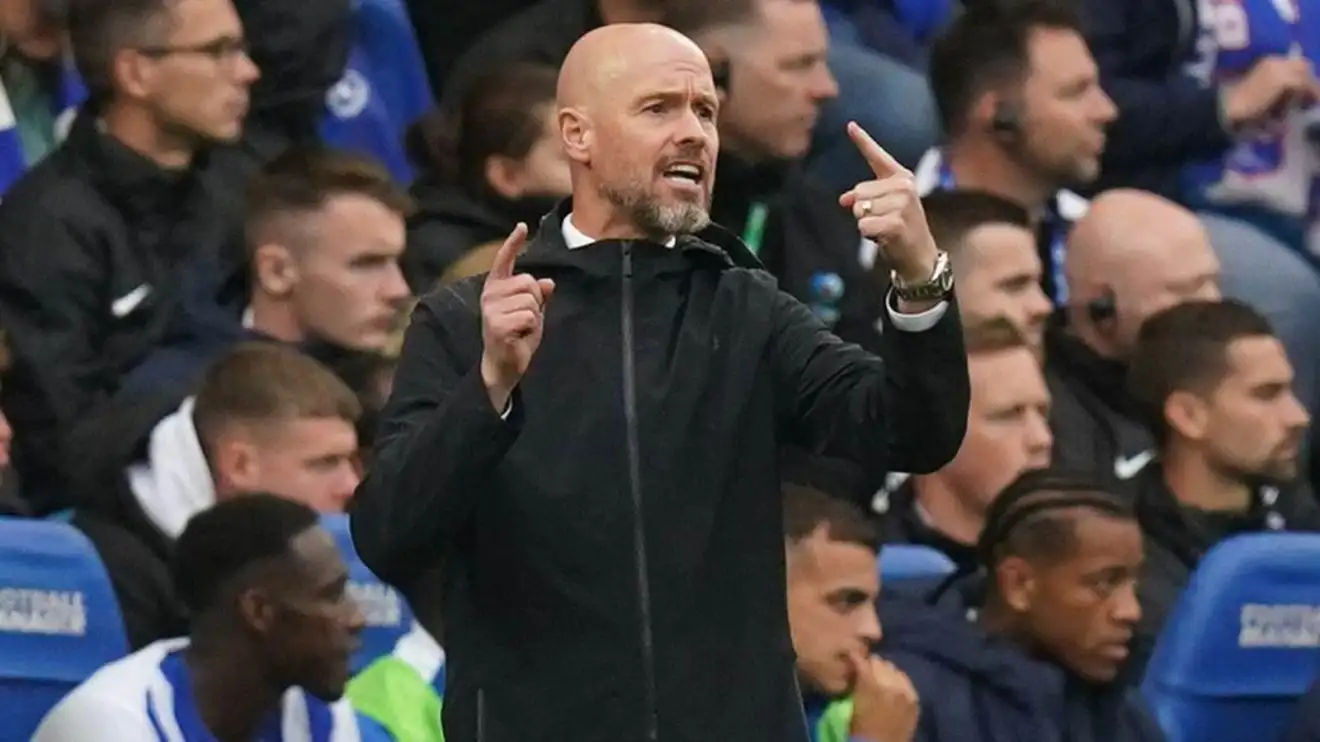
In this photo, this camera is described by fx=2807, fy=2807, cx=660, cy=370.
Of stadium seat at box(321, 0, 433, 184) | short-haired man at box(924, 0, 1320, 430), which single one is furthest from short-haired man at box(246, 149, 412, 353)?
short-haired man at box(924, 0, 1320, 430)

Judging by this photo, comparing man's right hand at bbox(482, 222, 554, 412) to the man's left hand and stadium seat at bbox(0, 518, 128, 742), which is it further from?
stadium seat at bbox(0, 518, 128, 742)

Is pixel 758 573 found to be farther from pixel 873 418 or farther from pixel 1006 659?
pixel 1006 659

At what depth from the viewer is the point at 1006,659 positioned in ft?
14.7

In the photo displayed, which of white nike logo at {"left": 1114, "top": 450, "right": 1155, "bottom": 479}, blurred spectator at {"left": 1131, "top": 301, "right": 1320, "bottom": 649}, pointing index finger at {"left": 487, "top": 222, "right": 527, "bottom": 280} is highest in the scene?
pointing index finger at {"left": 487, "top": 222, "right": 527, "bottom": 280}

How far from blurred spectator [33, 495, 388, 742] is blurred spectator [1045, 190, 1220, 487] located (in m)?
1.99

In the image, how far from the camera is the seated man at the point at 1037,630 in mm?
4445

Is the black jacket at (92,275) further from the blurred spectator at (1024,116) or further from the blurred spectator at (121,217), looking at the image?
the blurred spectator at (1024,116)

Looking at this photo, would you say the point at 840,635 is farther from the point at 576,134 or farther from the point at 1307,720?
the point at 576,134

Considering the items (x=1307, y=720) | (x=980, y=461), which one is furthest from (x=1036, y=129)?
(x=1307, y=720)

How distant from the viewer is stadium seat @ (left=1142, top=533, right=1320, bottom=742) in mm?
4707

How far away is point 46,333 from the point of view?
485cm

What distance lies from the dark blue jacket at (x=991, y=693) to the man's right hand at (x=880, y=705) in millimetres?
92

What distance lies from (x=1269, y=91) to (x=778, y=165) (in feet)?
4.90

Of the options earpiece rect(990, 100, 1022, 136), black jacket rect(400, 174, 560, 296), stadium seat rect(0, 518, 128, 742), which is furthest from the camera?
earpiece rect(990, 100, 1022, 136)
